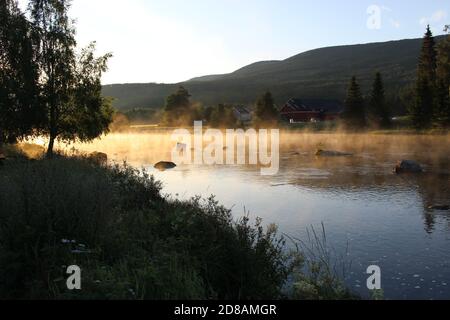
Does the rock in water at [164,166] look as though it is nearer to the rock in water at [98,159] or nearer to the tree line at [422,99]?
the rock in water at [98,159]

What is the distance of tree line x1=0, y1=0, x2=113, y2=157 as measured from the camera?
28.3m

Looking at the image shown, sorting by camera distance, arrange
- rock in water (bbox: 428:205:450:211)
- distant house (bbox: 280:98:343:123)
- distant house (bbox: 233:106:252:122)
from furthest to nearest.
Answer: distant house (bbox: 233:106:252:122), distant house (bbox: 280:98:343:123), rock in water (bbox: 428:205:450:211)

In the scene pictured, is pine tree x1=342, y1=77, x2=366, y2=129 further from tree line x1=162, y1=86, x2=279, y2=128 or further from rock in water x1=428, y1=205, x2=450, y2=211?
rock in water x1=428, y1=205, x2=450, y2=211

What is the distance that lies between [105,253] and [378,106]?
232 feet

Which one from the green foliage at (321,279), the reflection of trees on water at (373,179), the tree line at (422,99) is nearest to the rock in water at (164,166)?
the reflection of trees on water at (373,179)

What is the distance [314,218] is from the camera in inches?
731

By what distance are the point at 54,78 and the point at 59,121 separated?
2974 millimetres

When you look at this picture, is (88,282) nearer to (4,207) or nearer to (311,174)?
(4,207)

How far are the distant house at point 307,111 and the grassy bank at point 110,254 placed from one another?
103647 mm

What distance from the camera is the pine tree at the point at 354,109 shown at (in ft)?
244

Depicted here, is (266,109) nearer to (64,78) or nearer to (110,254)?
(64,78)

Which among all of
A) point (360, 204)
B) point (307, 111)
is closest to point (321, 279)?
point (360, 204)
